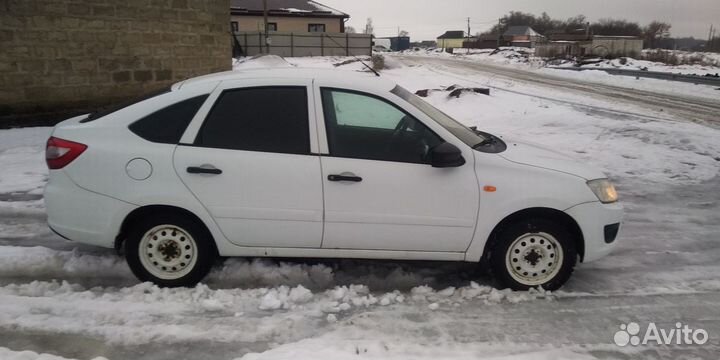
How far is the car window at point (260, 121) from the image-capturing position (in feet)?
12.5

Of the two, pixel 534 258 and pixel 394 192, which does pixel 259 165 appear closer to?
pixel 394 192

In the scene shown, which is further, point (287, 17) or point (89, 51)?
point (287, 17)

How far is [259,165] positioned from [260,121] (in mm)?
366

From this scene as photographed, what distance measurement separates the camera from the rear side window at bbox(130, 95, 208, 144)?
12.6 feet

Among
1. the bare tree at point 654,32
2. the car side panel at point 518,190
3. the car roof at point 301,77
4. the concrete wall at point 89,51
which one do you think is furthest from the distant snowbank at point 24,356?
the bare tree at point 654,32

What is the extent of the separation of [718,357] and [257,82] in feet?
12.1

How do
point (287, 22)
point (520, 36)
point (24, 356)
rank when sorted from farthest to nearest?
point (520, 36) < point (287, 22) < point (24, 356)

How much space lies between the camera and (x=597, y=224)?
389cm

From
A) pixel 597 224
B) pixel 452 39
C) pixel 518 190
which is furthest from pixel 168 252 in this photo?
pixel 452 39

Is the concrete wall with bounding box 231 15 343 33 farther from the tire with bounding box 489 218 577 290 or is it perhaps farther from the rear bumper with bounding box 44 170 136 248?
the tire with bounding box 489 218 577 290

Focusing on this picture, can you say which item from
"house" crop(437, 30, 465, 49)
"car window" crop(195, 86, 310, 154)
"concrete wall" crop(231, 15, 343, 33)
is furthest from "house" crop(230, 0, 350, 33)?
"house" crop(437, 30, 465, 49)

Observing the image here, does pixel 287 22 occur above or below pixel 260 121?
above

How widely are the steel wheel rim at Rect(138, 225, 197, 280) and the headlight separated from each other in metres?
3.08

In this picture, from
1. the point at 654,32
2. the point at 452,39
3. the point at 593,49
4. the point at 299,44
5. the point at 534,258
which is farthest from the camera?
the point at 452,39
